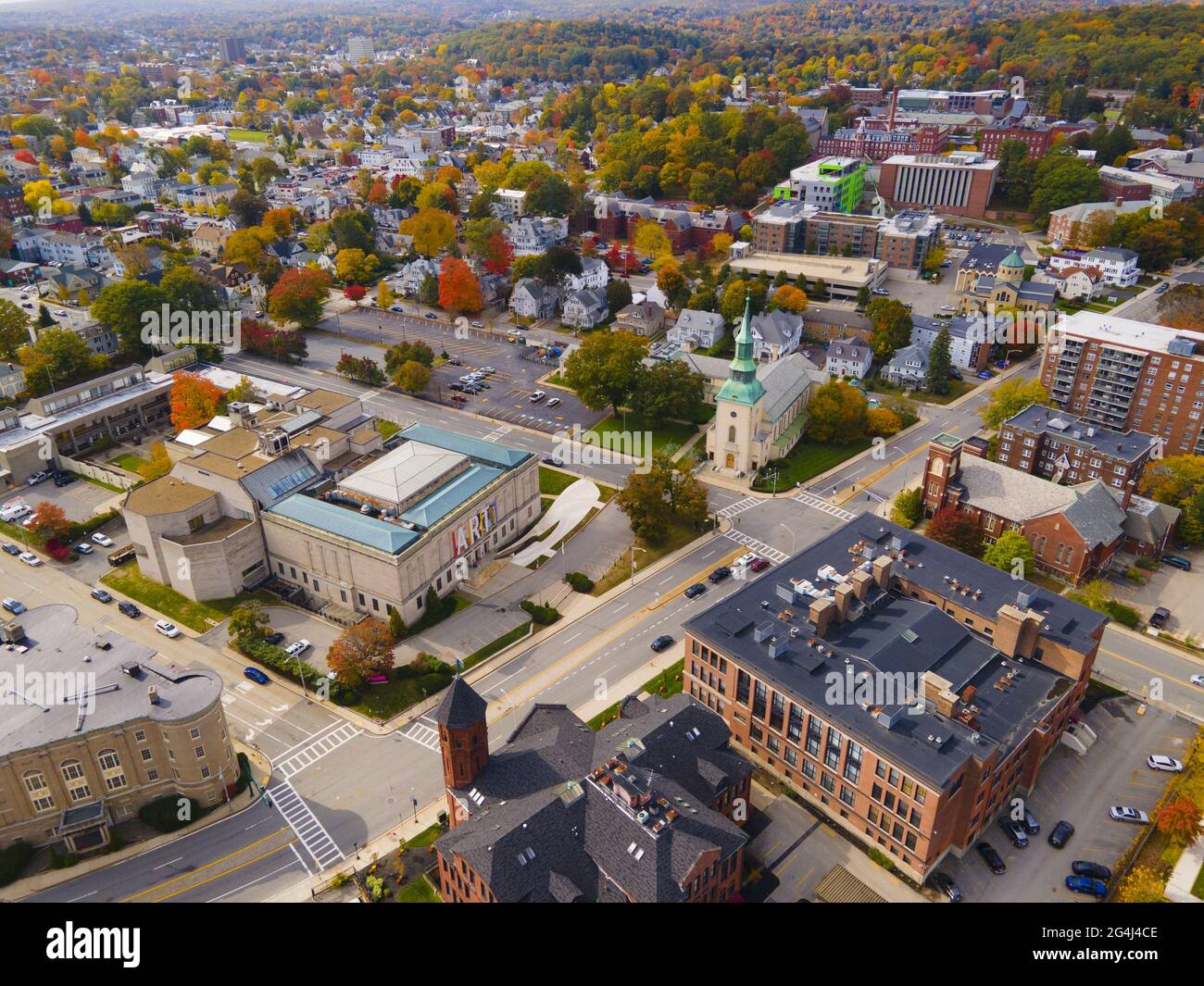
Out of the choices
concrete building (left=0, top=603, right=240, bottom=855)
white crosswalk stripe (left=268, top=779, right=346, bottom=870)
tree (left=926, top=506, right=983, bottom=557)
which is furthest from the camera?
tree (left=926, top=506, right=983, bottom=557)

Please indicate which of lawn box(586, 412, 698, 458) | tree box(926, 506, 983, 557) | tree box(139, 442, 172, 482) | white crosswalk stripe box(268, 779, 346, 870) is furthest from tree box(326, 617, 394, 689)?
tree box(926, 506, 983, 557)

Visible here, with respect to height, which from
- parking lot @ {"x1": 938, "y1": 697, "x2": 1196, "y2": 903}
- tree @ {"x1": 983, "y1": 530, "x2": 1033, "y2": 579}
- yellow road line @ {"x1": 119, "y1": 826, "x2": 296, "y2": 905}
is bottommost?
yellow road line @ {"x1": 119, "y1": 826, "x2": 296, "y2": 905}

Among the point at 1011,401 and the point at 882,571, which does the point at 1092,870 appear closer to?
the point at 882,571

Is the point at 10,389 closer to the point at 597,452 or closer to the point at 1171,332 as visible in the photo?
the point at 597,452

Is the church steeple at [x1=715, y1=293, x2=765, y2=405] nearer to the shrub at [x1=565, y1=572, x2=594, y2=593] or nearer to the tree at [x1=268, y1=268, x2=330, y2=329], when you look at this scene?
the shrub at [x1=565, y1=572, x2=594, y2=593]

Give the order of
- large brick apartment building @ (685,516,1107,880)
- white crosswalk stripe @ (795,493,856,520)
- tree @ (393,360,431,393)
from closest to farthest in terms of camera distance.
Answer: large brick apartment building @ (685,516,1107,880), white crosswalk stripe @ (795,493,856,520), tree @ (393,360,431,393)

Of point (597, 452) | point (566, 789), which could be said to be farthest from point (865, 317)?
point (566, 789)

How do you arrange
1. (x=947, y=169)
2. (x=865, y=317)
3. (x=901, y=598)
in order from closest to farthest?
(x=901, y=598) → (x=865, y=317) → (x=947, y=169)

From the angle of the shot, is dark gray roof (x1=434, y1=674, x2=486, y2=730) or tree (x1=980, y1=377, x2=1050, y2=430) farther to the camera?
tree (x1=980, y1=377, x2=1050, y2=430)

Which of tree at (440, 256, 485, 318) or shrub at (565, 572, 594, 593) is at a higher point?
tree at (440, 256, 485, 318)
